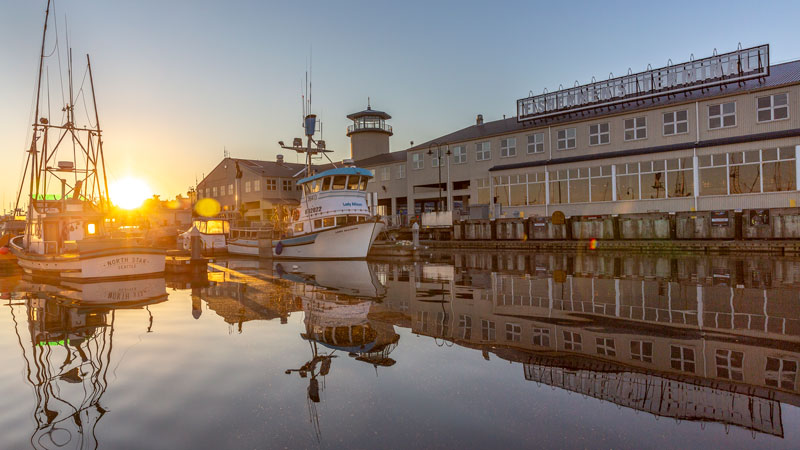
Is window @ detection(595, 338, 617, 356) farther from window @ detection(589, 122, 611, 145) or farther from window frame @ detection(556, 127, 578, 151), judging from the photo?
window frame @ detection(556, 127, 578, 151)

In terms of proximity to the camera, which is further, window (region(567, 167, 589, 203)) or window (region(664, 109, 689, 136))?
window (region(567, 167, 589, 203))

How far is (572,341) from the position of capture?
23.6 ft

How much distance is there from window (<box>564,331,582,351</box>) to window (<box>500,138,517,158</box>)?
3391cm

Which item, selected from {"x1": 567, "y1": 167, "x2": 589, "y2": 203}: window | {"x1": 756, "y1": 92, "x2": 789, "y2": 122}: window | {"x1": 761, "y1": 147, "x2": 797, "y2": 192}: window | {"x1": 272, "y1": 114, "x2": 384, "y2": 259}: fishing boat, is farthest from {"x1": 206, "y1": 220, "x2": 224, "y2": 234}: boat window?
{"x1": 756, "y1": 92, "x2": 789, "y2": 122}: window

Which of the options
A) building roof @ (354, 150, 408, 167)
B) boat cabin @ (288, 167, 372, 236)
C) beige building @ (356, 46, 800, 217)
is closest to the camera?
boat cabin @ (288, 167, 372, 236)

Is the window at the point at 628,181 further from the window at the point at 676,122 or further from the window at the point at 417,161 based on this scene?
the window at the point at 417,161

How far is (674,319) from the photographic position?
8445 mm

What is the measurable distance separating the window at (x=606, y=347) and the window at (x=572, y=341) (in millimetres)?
278

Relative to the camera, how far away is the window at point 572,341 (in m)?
6.85

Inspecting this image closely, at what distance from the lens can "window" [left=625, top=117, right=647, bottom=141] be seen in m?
33.3

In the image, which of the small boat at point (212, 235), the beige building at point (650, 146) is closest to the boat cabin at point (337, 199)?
the small boat at point (212, 235)

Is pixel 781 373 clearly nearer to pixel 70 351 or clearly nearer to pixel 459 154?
pixel 70 351

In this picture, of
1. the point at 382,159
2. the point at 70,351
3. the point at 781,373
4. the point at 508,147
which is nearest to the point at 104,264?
the point at 70,351

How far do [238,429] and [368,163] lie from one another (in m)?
50.7
